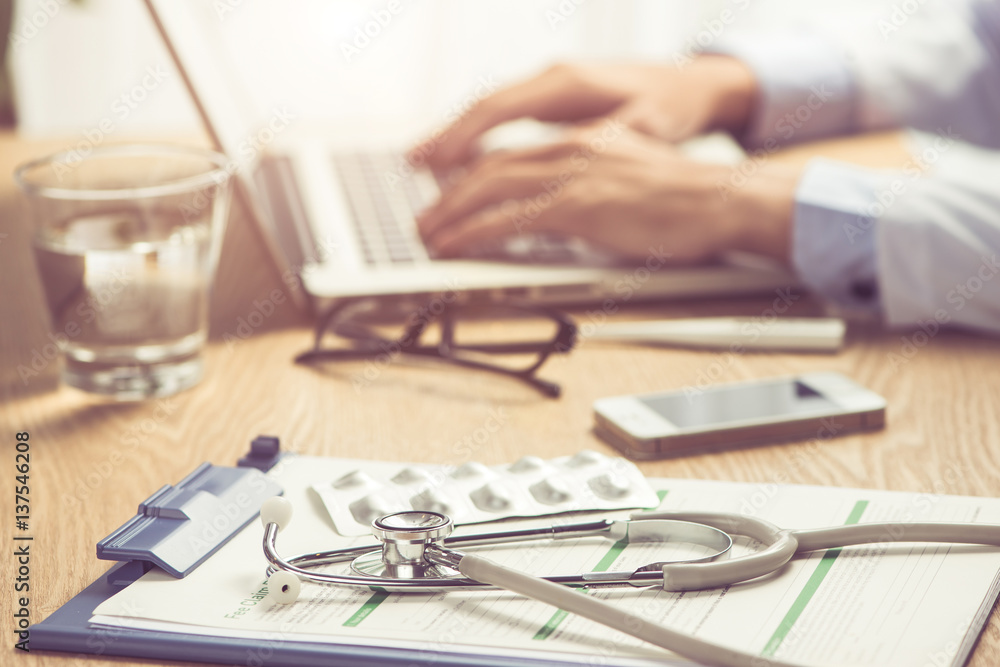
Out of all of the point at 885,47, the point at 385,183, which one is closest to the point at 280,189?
the point at 385,183

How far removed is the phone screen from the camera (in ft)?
1.98

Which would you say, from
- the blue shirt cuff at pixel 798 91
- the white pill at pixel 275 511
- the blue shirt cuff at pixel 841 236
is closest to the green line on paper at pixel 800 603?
the white pill at pixel 275 511

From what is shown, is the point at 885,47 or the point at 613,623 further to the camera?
the point at 885,47

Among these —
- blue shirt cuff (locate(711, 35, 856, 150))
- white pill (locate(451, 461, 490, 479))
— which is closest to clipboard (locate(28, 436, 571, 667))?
white pill (locate(451, 461, 490, 479))

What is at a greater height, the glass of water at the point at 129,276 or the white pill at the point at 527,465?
the glass of water at the point at 129,276

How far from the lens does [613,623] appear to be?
0.36 m

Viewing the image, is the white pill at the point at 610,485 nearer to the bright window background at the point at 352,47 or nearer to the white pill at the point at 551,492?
the white pill at the point at 551,492

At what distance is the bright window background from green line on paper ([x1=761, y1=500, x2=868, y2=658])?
1573 mm

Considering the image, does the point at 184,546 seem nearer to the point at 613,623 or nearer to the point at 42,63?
the point at 613,623

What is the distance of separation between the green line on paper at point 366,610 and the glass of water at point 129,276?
32 centimetres

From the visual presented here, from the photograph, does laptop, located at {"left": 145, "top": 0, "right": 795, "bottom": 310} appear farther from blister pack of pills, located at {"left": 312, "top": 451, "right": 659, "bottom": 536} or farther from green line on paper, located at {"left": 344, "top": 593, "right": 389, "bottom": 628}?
green line on paper, located at {"left": 344, "top": 593, "right": 389, "bottom": 628}

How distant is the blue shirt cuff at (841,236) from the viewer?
31.8 inches

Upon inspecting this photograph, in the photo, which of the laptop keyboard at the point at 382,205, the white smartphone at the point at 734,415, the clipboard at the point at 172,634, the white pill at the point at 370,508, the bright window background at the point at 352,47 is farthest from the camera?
the bright window background at the point at 352,47

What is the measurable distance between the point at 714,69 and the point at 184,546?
0.91 meters
